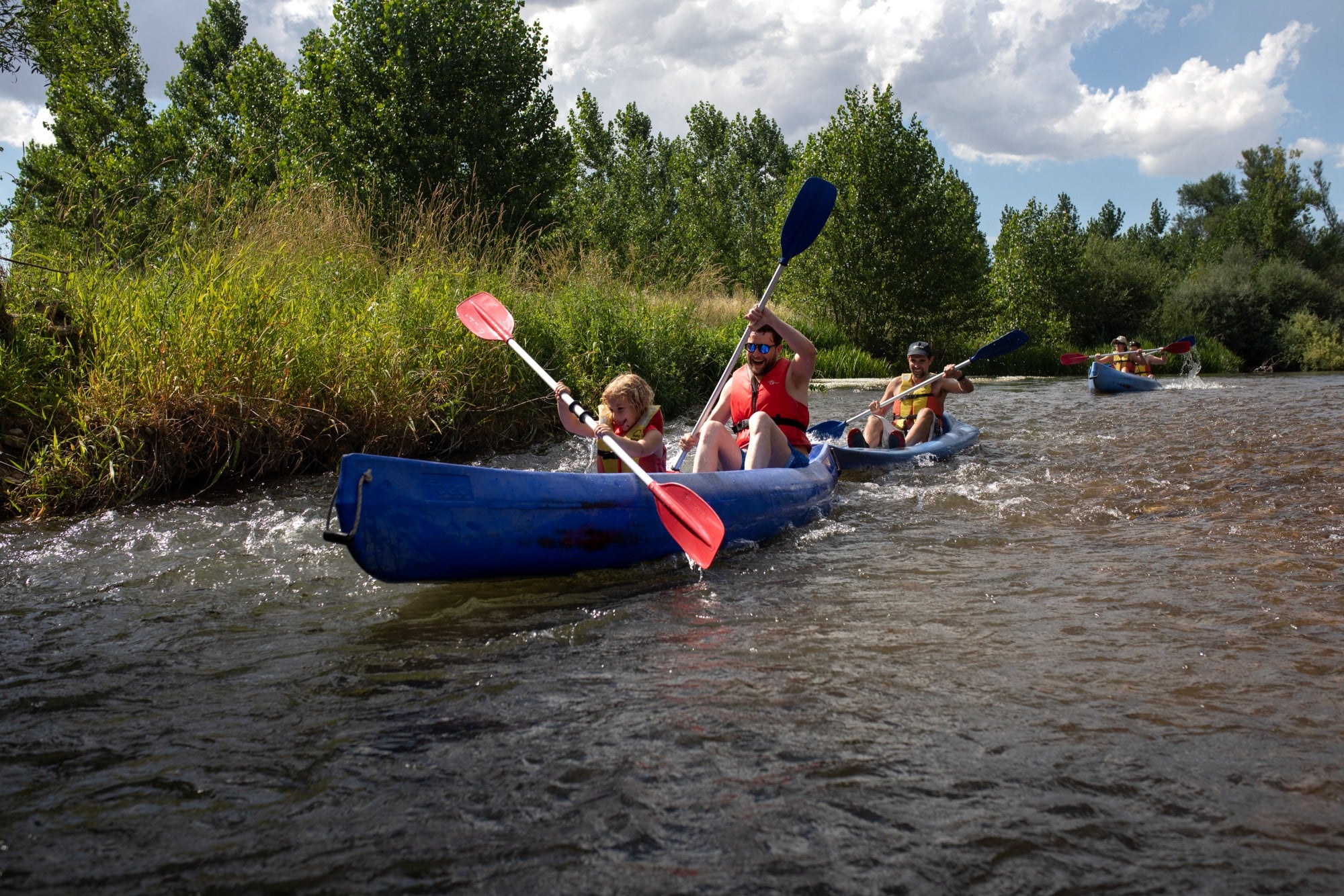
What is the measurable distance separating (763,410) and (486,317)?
70.2 inches

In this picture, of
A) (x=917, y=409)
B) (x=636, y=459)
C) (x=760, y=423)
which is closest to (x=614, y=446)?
(x=636, y=459)

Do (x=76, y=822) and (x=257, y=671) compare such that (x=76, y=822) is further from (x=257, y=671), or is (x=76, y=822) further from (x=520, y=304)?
(x=520, y=304)

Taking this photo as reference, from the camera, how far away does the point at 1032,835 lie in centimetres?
165

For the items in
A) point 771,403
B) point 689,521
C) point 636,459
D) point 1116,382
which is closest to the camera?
point 689,521

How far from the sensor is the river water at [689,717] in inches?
62.1

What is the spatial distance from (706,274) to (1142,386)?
7057 mm

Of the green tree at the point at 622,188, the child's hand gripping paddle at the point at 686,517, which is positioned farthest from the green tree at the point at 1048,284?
the child's hand gripping paddle at the point at 686,517

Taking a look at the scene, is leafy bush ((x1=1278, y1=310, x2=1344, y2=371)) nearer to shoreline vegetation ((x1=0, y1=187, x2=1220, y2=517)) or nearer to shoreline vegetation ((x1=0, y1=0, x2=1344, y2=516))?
shoreline vegetation ((x1=0, y1=0, x2=1344, y2=516))

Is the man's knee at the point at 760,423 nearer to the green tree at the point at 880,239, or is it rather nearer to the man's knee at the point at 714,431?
the man's knee at the point at 714,431

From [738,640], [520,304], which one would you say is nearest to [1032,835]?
[738,640]

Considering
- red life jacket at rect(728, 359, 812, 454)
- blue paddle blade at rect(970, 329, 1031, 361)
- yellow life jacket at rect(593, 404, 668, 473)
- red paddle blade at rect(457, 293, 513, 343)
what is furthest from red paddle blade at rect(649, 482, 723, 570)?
blue paddle blade at rect(970, 329, 1031, 361)

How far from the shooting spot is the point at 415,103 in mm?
13812

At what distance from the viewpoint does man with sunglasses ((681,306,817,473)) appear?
459 centimetres

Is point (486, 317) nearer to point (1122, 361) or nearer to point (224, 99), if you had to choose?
point (1122, 361)
